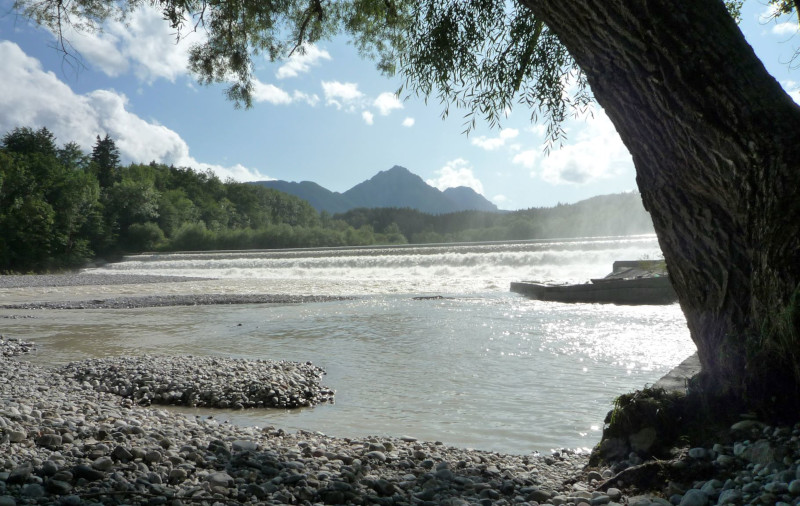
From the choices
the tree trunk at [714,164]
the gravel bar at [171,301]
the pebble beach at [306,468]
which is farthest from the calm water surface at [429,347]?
the tree trunk at [714,164]

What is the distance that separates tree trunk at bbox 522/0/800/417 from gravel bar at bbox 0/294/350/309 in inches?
510

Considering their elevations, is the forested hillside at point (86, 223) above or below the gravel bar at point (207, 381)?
above

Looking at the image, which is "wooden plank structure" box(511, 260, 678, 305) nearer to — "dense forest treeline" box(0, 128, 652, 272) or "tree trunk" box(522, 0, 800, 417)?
"tree trunk" box(522, 0, 800, 417)

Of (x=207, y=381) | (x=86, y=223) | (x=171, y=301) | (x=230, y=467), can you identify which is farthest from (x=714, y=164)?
(x=86, y=223)

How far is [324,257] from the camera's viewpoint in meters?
26.0

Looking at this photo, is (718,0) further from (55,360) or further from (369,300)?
(369,300)

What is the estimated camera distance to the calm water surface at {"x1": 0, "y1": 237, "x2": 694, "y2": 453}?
477cm

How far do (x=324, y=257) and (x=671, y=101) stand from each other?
2385 cm

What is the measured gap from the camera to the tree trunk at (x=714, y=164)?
2490 mm

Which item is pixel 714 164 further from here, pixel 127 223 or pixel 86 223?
pixel 127 223

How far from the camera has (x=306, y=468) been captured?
293cm

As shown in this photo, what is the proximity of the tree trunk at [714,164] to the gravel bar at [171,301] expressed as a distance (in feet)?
42.5

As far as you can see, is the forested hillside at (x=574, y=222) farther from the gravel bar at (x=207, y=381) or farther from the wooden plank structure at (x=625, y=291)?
the gravel bar at (x=207, y=381)

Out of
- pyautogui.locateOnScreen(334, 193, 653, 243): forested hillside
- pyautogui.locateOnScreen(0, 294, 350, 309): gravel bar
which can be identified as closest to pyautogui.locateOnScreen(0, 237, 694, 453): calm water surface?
pyautogui.locateOnScreen(0, 294, 350, 309): gravel bar
